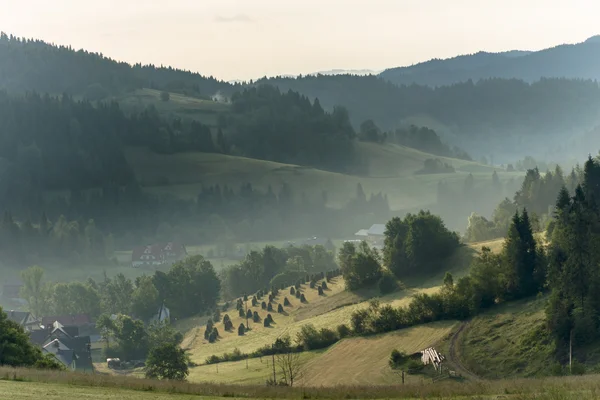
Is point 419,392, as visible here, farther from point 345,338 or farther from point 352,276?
point 352,276

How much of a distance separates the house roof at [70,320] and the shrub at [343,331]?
6171 cm

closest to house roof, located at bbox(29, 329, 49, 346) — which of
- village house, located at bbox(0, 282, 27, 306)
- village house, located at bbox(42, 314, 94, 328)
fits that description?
village house, located at bbox(42, 314, 94, 328)

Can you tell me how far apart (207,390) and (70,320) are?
101155mm

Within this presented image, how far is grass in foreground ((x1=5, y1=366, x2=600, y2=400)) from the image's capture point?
38.5 m

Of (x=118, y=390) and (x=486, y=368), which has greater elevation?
(x=118, y=390)

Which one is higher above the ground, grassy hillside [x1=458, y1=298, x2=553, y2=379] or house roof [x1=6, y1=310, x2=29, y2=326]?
grassy hillside [x1=458, y1=298, x2=553, y2=379]

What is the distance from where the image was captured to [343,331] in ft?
296

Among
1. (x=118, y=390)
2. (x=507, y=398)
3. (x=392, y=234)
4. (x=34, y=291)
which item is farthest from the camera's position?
(x=34, y=291)

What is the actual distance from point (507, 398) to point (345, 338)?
51.4 metres

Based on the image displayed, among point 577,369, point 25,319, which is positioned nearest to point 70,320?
point 25,319

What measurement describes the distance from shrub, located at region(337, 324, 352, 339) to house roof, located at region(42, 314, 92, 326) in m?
61.7

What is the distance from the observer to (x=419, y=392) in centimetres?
4219

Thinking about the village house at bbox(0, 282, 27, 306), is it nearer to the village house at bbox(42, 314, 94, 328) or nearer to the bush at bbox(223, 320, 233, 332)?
the village house at bbox(42, 314, 94, 328)

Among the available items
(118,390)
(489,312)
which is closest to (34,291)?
(489,312)
